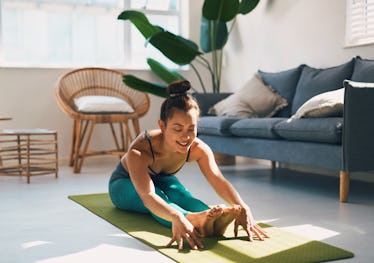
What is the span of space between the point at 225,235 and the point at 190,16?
3.94 metres

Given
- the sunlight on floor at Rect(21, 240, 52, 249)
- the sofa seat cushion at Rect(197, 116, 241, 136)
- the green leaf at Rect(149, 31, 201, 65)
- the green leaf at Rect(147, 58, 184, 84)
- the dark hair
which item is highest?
the green leaf at Rect(149, 31, 201, 65)

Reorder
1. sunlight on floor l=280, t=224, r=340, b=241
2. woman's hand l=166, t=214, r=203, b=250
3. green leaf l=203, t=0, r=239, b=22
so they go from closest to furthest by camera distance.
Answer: woman's hand l=166, t=214, r=203, b=250 → sunlight on floor l=280, t=224, r=340, b=241 → green leaf l=203, t=0, r=239, b=22

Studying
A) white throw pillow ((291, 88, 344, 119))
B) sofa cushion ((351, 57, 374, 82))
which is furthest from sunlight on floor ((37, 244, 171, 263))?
sofa cushion ((351, 57, 374, 82))

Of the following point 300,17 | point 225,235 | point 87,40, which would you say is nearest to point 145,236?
point 225,235

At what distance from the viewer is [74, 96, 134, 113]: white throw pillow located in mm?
4688

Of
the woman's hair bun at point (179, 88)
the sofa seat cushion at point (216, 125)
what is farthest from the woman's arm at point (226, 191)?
the sofa seat cushion at point (216, 125)

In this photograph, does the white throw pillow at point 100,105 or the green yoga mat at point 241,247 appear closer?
the green yoga mat at point 241,247

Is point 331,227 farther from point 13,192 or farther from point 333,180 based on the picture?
point 13,192

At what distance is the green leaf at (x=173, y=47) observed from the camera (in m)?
4.66

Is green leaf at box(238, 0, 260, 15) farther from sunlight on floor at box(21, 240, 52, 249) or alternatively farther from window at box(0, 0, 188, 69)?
sunlight on floor at box(21, 240, 52, 249)

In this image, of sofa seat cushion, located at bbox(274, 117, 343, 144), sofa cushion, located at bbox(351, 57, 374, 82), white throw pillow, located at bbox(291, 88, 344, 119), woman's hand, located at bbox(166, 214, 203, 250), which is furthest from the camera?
sofa cushion, located at bbox(351, 57, 374, 82)

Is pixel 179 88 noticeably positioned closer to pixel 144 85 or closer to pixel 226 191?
pixel 226 191

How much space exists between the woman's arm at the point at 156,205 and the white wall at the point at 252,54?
2.45 m

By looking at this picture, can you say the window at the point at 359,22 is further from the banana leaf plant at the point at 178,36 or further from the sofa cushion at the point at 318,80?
the banana leaf plant at the point at 178,36
